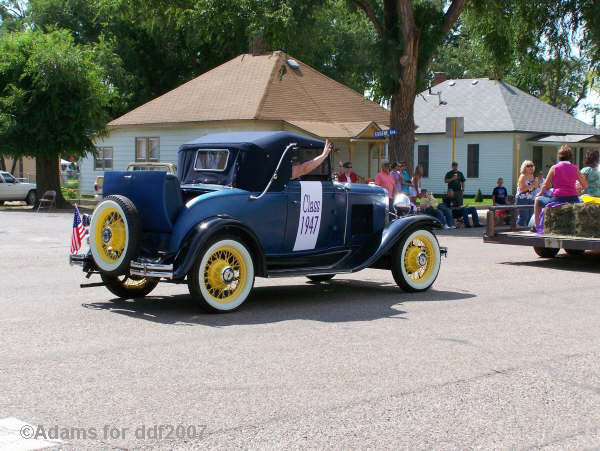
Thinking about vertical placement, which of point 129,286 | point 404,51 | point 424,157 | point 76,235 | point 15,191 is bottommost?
point 129,286

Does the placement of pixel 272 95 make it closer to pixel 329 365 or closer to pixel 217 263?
pixel 217 263

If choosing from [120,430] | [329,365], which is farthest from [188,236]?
[120,430]

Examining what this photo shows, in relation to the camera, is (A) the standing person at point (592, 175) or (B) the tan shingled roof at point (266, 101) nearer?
(A) the standing person at point (592, 175)

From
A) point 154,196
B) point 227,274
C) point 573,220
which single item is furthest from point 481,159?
point 154,196

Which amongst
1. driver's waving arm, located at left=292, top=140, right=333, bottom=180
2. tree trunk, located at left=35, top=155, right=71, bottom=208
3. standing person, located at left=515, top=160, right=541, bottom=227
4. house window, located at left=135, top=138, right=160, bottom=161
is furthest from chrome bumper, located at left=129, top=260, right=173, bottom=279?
house window, located at left=135, top=138, right=160, bottom=161

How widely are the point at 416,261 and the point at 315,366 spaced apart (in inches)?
168

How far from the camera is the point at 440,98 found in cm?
4688

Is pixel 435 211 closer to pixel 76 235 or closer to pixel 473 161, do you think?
pixel 76 235

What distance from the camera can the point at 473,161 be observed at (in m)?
43.2

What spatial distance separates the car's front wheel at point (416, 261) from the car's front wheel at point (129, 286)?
3.05 m

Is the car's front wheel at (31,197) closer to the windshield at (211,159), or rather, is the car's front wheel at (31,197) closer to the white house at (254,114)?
the white house at (254,114)

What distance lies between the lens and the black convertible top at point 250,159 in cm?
916

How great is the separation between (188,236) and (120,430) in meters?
3.75

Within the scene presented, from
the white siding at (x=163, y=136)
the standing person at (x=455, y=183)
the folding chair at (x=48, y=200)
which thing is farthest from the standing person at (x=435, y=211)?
the folding chair at (x=48, y=200)
